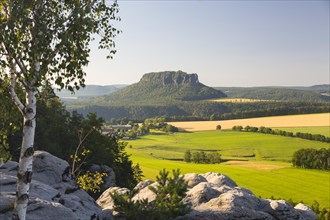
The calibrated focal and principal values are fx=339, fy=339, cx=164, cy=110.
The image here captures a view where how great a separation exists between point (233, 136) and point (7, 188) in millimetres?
182166

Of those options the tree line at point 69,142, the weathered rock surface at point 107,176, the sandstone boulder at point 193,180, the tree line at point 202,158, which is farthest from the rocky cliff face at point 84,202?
the tree line at point 202,158

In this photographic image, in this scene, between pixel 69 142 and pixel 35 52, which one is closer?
pixel 35 52

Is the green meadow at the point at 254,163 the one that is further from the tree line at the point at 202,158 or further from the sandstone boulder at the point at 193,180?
the sandstone boulder at the point at 193,180

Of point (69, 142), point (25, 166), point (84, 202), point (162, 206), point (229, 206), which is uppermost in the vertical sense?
point (25, 166)

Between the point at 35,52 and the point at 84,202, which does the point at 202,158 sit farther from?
the point at 35,52

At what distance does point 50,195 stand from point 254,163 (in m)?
124

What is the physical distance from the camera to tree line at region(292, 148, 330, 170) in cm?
13015

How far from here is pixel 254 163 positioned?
13650 centimetres

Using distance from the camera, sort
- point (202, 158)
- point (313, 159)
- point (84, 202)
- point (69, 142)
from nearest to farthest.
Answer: point (84, 202)
point (69, 142)
point (313, 159)
point (202, 158)

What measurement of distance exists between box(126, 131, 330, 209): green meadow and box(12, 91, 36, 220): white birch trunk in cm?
8682

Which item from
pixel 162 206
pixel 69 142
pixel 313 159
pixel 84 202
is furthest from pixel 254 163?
pixel 162 206

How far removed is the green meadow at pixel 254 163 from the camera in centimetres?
10062

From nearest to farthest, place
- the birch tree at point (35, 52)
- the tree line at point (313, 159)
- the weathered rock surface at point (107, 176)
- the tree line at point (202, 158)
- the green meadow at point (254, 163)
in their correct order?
the birch tree at point (35, 52), the weathered rock surface at point (107, 176), the green meadow at point (254, 163), the tree line at point (313, 159), the tree line at point (202, 158)

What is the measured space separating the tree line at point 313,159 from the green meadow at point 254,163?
16.7 feet
